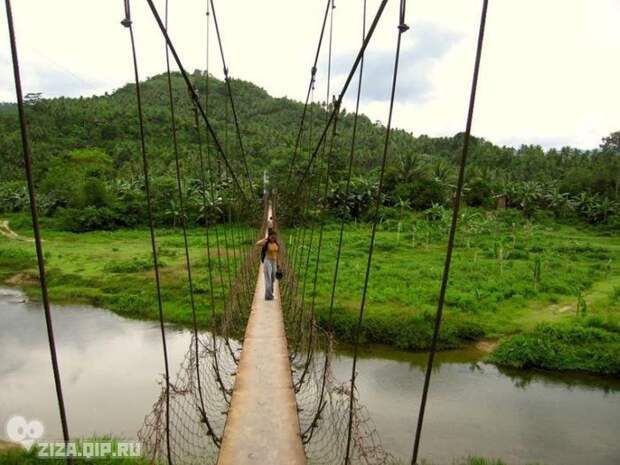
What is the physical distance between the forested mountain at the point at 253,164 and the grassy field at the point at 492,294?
2539mm

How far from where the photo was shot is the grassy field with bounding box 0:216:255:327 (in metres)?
9.55

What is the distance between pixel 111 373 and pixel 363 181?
14154mm

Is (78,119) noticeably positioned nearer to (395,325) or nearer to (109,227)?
(109,227)

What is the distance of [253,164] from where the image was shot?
27.5m

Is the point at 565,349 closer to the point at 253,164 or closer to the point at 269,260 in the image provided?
the point at 269,260

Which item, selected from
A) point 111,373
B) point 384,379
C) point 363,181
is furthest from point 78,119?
point 384,379

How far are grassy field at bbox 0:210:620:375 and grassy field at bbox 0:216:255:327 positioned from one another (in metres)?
0.03

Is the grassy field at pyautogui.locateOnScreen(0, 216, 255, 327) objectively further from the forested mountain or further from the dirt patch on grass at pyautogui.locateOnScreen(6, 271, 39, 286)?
the forested mountain

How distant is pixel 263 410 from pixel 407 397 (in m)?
4.41

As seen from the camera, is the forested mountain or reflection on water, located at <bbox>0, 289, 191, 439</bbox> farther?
the forested mountain

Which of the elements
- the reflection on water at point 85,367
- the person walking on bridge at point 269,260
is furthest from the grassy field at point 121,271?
the person walking on bridge at point 269,260

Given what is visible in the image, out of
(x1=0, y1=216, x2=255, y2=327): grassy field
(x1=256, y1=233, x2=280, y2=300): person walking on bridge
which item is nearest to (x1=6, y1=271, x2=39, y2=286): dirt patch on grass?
(x1=0, y1=216, x2=255, y2=327): grassy field

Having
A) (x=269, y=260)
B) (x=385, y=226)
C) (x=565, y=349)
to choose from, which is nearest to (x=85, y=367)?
(x=269, y=260)

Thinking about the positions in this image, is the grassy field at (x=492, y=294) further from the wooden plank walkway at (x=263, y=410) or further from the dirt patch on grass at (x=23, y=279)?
the dirt patch on grass at (x=23, y=279)
